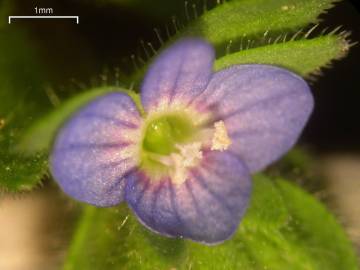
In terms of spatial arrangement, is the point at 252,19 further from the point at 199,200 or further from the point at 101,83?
the point at 101,83

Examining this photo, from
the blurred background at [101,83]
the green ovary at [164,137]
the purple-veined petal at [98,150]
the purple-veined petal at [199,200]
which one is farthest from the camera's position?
the blurred background at [101,83]

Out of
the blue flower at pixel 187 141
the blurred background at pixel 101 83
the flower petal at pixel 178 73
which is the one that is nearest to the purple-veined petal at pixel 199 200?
the blue flower at pixel 187 141

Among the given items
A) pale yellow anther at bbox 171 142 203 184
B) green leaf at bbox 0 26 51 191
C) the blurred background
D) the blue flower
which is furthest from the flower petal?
the blurred background

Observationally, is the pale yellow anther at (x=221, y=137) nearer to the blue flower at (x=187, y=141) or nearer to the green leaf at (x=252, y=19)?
the blue flower at (x=187, y=141)

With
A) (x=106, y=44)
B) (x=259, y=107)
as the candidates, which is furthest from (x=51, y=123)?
(x=106, y=44)

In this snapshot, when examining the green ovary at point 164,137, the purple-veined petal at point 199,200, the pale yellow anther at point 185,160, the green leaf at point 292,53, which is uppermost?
the green leaf at point 292,53

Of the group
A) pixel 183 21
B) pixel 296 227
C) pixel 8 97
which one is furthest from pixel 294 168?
pixel 8 97
